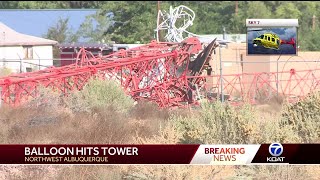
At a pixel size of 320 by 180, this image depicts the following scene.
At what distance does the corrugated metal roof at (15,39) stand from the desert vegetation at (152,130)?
4.55 meters

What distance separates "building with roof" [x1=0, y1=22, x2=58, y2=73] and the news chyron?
21.1 feet

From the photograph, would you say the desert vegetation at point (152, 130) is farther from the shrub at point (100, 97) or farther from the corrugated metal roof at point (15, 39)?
the corrugated metal roof at point (15, 39)

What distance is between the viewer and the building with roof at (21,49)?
96.2 feet

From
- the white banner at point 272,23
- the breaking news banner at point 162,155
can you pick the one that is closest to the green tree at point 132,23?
the white banner at point 272,23

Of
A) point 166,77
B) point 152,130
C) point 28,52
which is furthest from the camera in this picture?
point 28,52

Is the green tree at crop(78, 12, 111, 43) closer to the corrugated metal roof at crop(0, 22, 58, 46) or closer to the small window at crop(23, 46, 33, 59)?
the small window at crop(23, 46, 33, 59)

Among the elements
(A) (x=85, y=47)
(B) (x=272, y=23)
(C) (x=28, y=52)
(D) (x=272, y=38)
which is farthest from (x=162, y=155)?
(A) (x=85, y=47)

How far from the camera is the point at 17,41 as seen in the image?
30.6 metres

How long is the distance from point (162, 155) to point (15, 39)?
635 inches

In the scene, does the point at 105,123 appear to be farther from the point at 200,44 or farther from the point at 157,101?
the point at 200,44

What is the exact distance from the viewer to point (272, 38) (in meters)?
24.6

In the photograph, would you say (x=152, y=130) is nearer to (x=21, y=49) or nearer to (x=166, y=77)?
(x=166, y=77)

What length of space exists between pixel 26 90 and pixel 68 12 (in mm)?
22834

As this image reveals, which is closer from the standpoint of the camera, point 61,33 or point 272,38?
point 272,38
